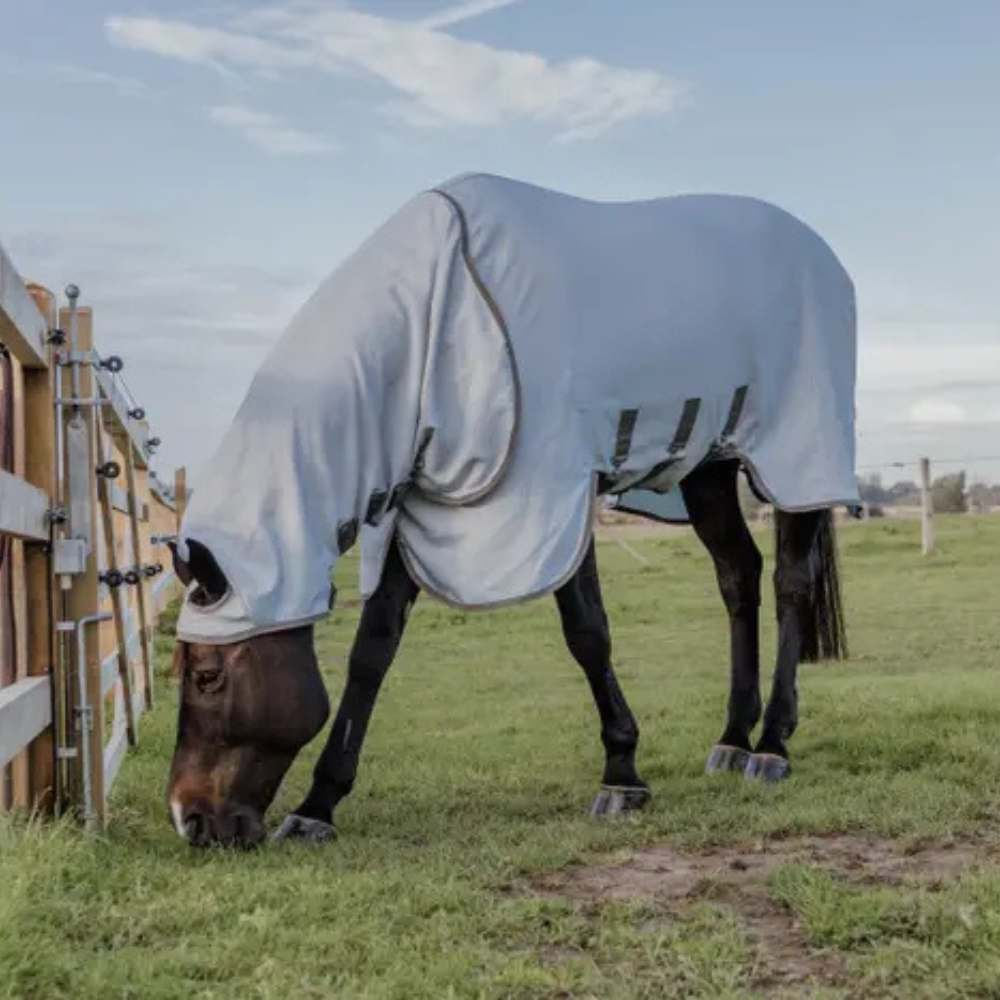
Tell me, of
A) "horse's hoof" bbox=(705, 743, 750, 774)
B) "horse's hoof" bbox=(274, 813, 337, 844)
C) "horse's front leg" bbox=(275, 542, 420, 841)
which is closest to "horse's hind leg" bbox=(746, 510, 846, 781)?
"horse's hoof" bbox=(705, 743, 750, 774)

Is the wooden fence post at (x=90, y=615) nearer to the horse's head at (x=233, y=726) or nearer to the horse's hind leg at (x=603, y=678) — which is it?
the horse's head at (x=233, y=726)

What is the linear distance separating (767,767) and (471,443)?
79.9 inches

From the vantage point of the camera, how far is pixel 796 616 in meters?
6.20

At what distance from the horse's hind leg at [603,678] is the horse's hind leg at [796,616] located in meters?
0.71

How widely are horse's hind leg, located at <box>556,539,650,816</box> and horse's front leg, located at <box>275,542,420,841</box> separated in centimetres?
59

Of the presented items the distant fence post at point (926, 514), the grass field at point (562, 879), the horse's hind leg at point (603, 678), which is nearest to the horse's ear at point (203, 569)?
the grass field at point (562, 879)

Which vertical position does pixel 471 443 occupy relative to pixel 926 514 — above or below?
above

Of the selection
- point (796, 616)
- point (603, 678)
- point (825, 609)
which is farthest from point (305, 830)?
point (825, 609)

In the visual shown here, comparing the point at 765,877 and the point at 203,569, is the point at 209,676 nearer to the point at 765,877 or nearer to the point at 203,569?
the point at 203,569

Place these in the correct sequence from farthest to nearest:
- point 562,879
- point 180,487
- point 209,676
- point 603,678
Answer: point 180,487, point 603,678, point 209,676, point 562,879

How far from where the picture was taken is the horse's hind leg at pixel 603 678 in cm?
505

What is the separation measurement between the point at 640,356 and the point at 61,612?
6.95 ft

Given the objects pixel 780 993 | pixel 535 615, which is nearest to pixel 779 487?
pixel 780 993

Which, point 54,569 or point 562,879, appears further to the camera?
point 54,569
